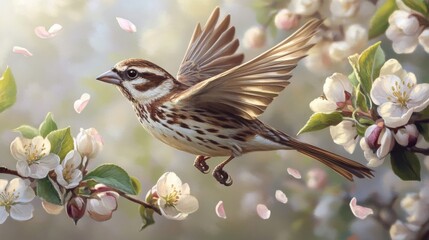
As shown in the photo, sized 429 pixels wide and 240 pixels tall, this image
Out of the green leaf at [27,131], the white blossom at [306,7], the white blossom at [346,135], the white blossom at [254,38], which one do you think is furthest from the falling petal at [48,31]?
the white blossom at [346,135]

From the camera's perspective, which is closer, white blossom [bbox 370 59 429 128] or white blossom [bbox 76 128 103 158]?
white blossom [bbox 370 59 429 128]

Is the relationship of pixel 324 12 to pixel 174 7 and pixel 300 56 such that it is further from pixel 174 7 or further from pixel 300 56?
pixel 174 7

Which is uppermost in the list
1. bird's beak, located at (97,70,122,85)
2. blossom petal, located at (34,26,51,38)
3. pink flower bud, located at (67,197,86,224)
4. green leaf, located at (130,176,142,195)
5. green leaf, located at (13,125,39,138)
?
blossom petal, located at (34,26,51,38)

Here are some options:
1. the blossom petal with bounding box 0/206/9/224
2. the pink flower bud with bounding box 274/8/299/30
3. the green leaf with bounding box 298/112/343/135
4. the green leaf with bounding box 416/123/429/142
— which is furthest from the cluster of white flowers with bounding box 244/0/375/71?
the blossom petal with bounding box 0/206/9/224

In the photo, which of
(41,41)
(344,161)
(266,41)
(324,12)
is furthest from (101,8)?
(344,161)

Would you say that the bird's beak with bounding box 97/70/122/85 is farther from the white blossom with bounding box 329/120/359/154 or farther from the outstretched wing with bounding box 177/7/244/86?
the white blossom with bounding box 329/120/359/154

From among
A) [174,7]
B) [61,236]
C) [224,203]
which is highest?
[174,7]

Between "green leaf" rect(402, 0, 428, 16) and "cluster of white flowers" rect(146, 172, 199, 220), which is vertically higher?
"green leaf" rect(402, 0, 428, 16)
